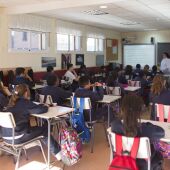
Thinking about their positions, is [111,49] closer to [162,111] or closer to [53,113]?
[162,111]

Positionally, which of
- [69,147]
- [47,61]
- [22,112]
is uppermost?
[47,61]

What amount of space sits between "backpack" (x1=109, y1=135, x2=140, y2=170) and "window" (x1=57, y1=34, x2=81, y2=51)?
6.84 meters

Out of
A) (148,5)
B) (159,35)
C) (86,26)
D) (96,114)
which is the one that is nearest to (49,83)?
(96,114)

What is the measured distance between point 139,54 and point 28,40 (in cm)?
664

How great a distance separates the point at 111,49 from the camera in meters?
12.4

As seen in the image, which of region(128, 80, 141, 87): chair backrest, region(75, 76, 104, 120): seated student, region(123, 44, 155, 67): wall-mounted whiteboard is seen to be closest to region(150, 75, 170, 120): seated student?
region(75, 76, 104, 120): seated student

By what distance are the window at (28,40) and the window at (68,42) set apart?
71cm

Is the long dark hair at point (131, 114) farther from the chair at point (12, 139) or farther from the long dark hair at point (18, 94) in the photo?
the long dark hair at point (18, 94)

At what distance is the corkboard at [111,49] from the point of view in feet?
39.5

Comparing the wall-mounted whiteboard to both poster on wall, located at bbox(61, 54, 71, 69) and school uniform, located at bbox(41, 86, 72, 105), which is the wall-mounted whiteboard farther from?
school uniform, located at bbox(41, 86, 72, 105)

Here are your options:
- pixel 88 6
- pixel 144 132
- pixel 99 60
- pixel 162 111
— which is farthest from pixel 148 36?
pixel 144 132

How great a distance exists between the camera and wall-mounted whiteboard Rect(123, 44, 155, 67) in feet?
41.0

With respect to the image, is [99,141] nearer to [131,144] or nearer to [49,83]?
[49,83]

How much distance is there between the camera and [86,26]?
33.5ft
